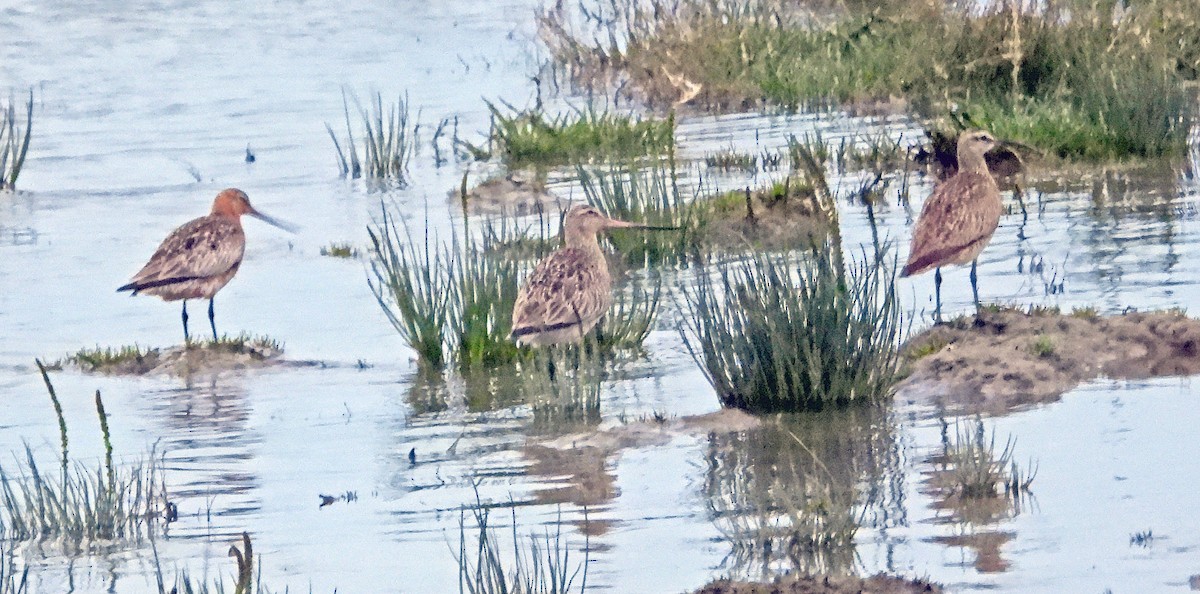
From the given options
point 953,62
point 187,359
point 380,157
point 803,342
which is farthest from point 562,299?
point 953,62

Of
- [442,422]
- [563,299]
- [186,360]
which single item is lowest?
[442,422]

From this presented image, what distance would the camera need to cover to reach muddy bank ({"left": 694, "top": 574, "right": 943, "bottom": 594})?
6562mm

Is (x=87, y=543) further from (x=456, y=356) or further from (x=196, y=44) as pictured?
(x=196, y=44)

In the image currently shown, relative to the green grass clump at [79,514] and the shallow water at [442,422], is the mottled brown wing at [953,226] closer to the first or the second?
the shallow water at [442,422]

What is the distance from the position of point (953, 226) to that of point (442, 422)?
3321 millimetres

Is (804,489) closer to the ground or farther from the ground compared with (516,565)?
closer to the ground

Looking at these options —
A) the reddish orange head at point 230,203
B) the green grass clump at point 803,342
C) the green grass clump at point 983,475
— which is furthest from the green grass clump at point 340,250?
the green grass clump at point 983,475

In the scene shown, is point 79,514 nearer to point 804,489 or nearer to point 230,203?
point 804,489

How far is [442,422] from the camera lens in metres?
10.6

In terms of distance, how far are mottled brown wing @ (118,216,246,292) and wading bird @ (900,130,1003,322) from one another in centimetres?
456

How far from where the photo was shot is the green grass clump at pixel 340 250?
1648 cm

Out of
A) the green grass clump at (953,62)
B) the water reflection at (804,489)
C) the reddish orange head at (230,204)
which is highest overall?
the green grass clump at (953,62)

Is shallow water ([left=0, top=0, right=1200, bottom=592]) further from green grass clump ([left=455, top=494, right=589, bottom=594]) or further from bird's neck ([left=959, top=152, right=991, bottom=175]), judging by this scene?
bird's neck ([left=959, top=152, right=991, bottom=175])

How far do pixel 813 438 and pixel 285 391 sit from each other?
3588mm
